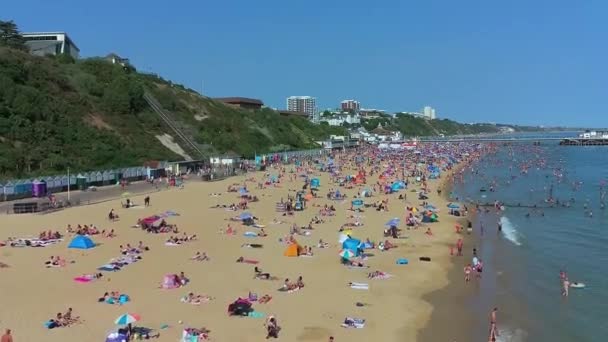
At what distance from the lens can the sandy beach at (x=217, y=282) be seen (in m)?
15.0

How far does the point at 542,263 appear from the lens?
2411cm

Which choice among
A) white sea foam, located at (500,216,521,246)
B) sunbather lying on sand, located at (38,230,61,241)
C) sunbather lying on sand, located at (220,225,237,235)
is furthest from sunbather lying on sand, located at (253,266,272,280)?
white sea foam, located at (500,216,521,246)

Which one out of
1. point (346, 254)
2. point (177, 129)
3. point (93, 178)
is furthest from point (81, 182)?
point (177, 129)

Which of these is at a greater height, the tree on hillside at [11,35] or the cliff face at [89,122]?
the tree on hillside at [11,35]

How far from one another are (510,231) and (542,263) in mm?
7963

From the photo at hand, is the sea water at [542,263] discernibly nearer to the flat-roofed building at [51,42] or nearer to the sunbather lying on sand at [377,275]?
the sunbather lying on sand at [377,275]

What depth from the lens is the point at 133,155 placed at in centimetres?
5247

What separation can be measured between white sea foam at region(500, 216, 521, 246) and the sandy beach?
3.02 m

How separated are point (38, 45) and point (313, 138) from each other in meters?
61.4

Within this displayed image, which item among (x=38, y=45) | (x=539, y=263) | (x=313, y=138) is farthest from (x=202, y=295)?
(x=313, y=138)

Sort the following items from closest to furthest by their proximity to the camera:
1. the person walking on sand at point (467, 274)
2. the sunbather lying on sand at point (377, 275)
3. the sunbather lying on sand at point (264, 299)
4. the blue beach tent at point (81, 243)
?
1. the sunbather lying on sand at point (264, 299)
2. the sunbather lying on sand at point (377, 275)
3. the person walking on sand at point (467, 274)
4. the blue beach tent at point (81, 243)

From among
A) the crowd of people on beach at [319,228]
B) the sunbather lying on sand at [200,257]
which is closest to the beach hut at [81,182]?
the crowd of people on beach at [319,228]

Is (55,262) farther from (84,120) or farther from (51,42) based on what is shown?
(51,42)

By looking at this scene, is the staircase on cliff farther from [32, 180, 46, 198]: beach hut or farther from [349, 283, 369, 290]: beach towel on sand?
[349, 283, 369, 290]: beach towel on sand
